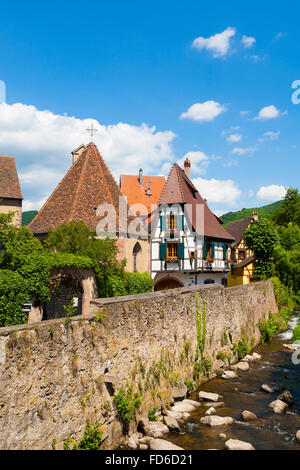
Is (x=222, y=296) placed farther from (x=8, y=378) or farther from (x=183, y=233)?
(x=183, y=233)

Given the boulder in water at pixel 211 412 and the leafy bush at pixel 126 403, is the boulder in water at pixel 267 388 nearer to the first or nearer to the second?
the boulder in water at pixel 211 412

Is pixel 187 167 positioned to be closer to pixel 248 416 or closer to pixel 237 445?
pixel 248 416

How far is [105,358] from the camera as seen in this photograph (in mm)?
9602

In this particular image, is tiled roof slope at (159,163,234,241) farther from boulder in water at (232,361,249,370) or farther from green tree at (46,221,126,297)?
boulder in water at (232,361,249,370)

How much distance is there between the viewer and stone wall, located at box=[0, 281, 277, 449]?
7102mm

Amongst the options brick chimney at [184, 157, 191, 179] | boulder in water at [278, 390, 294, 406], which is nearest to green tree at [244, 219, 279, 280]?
brick chimney at [184, 157, 191, 179]

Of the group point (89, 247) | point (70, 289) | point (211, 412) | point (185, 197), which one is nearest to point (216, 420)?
point (211, 412)

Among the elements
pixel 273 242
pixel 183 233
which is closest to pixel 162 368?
pixel 183 233

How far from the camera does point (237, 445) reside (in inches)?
383

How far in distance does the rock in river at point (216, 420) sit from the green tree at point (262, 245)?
2911 cm

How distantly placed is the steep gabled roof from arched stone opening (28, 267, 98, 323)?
3.99 metres

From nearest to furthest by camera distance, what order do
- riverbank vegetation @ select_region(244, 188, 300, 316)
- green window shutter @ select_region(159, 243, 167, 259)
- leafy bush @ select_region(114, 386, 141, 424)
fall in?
1. leafy bush @ select_region(114, 386, 141, 424)
2. green window shutter @ select_region(159, 243, 167, 259)
3. riverbank vegetation @ select_region(244, 188, 300, 316)

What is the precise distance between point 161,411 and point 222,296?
7.07m

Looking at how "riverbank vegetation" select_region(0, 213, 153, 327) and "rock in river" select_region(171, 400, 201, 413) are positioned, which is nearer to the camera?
"rock in river" select_region(171, 400, 201, 413)
